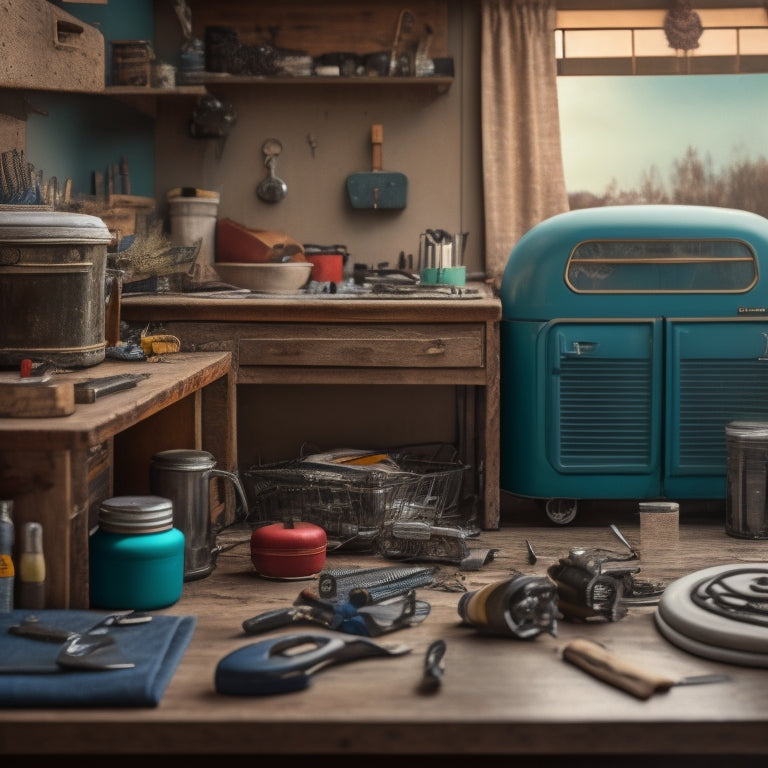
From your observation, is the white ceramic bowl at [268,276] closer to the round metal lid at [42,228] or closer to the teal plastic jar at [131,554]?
the round metal lid at [42,228]

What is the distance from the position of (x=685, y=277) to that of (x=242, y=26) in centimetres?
233

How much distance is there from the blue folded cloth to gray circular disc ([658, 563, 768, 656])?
1.08 metres

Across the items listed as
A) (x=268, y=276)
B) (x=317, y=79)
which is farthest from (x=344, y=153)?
(x=268, y=276)

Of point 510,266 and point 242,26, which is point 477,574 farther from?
point 242,26

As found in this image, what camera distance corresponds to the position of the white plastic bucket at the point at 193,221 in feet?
16.1

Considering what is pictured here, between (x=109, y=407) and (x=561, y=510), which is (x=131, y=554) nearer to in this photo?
(x=109, y=407)

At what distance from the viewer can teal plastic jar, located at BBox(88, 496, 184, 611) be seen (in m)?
2.64

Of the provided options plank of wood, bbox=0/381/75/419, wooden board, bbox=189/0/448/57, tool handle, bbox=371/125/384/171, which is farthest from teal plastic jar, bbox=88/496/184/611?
wooden board, bbox=189/0/448/57

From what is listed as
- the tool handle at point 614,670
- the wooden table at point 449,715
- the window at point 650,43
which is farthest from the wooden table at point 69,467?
the window at point 650,43

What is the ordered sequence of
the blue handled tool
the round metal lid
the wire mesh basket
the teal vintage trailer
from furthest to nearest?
the teal vintage trailer < the wire mesh basket < the round metal lid < the blue handled tool

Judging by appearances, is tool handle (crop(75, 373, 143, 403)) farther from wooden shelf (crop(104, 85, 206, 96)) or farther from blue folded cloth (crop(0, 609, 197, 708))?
wooden shelf (crop(104, 85, 206, 96))

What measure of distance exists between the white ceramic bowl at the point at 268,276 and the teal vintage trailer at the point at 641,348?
97 centimetres

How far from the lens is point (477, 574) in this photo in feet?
10.6

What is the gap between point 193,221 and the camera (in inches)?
194
